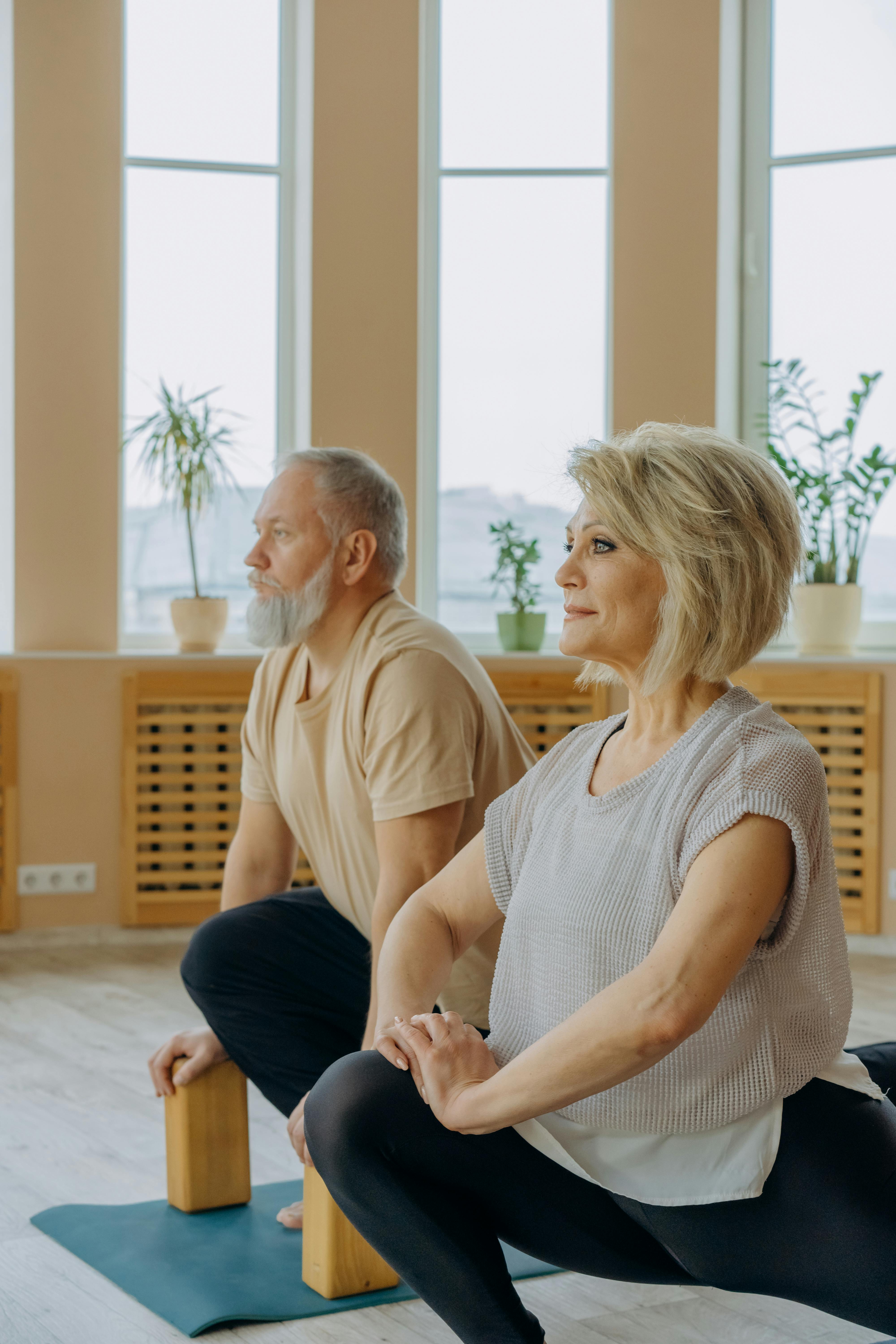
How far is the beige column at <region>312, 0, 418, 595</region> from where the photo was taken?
4465mm

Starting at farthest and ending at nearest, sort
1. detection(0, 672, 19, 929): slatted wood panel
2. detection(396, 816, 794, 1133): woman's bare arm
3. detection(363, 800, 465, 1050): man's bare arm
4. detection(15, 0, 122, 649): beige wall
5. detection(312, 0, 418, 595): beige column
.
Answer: detection(312, 0, 418, 595): beige column → detection(15, 0, 122, 649): beige wall → detection(0, 672, 19, 929): slatted wood panel → detection(363, 800, 465, 1050): man's bare arm → detection(396, 816, 794, 1133): woman's bare arm

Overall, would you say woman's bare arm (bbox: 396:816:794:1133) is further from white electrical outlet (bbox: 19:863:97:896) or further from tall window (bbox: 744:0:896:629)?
tall window (bbox: 744:0:896:629)

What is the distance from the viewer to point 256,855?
2.28m

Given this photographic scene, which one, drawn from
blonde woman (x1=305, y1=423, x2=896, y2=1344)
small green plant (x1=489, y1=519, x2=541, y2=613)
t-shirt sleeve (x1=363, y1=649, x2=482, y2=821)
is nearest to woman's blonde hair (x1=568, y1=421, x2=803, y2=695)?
blonde woman (x1=305, y1=423, x2=896, y2=1344)

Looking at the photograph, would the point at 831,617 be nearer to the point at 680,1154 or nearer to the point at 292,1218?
the point at 292,1218

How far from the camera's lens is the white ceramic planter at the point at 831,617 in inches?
174

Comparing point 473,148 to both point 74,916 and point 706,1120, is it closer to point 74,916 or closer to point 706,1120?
point 74,916

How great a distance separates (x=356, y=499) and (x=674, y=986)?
3.95 feet

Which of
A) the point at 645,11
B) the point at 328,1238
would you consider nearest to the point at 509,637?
the point at 645,11

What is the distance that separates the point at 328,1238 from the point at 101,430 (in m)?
3.15

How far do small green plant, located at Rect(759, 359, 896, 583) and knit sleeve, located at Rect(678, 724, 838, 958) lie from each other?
3091 mm

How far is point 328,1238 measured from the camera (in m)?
1.81

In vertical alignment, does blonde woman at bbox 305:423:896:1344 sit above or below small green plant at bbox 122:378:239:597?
below

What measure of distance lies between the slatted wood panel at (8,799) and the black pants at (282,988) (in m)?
2.24
